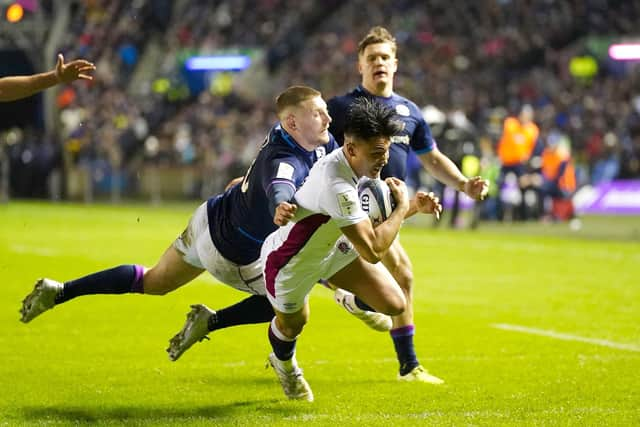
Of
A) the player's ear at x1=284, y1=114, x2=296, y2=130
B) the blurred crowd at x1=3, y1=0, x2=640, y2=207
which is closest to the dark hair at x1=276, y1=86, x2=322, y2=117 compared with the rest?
the player's ear at x1=284, y1=114, x2=296, y2=130

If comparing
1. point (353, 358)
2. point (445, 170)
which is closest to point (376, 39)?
point (445, 170)

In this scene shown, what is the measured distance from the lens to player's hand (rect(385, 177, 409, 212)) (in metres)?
6.70

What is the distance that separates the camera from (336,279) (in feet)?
24.7

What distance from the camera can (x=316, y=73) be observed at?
4044 cm

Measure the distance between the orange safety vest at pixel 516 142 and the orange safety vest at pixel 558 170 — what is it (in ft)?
3.68

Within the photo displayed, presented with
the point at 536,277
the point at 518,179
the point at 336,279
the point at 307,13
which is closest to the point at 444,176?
the point at 336,279

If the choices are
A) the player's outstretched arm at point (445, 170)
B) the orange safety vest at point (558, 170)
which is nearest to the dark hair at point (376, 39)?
the player's outstretched arm at point (445, 170)

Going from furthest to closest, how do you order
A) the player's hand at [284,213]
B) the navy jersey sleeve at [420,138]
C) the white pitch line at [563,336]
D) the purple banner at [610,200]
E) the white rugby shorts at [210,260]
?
1. the purple banner at [610,200]
2. the white pitch line at [563,336]
3. the navy jersey sleeve at [420,138]
4. the white rugby shorts at [210,260]
5. the player's hand at [284,213]

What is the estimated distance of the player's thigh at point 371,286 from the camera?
7.42m

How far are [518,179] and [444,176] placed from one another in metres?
15.8

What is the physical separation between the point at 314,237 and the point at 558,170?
743 inches

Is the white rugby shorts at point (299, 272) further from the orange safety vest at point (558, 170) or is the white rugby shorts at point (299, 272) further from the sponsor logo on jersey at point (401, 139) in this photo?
the orange safety vest at point (558, 170)

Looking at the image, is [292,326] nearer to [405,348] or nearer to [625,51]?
[405,348]

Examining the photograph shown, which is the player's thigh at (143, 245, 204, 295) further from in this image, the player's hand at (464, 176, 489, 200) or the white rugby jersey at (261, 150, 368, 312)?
the player's hand at (464, 176, 489, 200)
